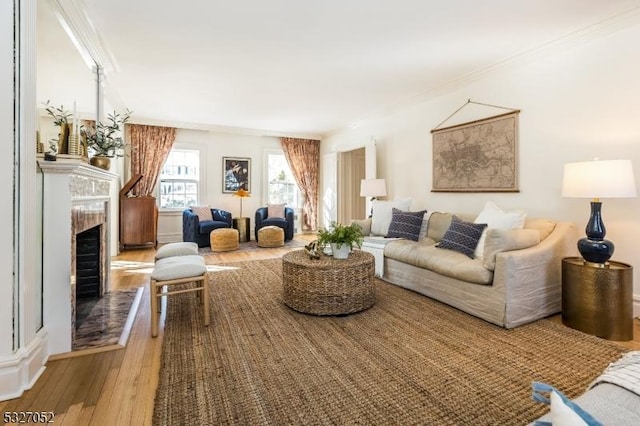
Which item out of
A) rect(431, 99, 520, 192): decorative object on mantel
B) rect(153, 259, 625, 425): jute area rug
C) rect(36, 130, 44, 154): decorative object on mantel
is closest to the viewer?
rect(153, 259, 625, 425): jute area rug

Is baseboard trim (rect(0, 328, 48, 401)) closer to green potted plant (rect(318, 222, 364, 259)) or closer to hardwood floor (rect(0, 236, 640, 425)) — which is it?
hardwood floor (rect(0, 236, 640, 425))

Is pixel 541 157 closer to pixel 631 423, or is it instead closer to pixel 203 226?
pixel 631 423

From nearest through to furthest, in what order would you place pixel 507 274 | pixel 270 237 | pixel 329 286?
pixel 507 274, pixel 329 286, pixel 270 237

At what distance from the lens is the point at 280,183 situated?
7.74m

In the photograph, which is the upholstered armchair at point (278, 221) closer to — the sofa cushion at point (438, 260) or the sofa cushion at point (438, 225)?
the sofa cushion at point (438, 260)

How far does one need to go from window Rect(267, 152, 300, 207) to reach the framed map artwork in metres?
4.05

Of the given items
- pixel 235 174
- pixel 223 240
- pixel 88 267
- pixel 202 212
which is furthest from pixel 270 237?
pixel 88 267

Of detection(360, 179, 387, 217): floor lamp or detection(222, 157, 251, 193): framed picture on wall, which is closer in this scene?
detection(360, 179, 387, 217): floor lamp

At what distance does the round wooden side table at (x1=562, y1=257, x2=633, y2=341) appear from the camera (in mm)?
2283

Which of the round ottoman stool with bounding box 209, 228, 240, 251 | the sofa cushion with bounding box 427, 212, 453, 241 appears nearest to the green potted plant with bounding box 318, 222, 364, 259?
the sofa cushion with bounding box 427, 212, 453, 241

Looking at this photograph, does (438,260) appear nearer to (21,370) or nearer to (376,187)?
(376,187)

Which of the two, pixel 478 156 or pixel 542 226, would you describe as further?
pixel 478 156

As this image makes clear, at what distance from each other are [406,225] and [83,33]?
3795 mm

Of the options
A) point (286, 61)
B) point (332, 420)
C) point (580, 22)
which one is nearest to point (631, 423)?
point (332, 420)
